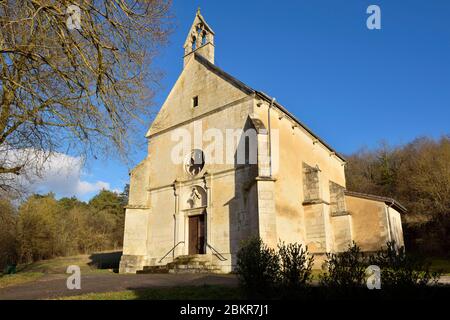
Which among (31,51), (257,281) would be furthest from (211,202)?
(31,51)

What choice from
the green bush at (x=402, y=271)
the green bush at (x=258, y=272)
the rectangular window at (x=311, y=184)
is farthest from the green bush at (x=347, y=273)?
the rectangular window at (x=311, y=184)

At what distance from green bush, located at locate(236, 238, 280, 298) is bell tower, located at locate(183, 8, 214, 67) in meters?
15.3

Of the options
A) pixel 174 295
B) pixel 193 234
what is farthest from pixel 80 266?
pixel 174 295

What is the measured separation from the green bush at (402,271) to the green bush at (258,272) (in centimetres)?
218

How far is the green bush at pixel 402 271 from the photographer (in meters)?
5.77

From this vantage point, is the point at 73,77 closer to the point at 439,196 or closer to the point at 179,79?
the point at 179,79

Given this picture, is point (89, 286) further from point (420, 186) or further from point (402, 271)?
point (420, 186)

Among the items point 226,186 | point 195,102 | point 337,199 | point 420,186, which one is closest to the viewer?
point 226,186

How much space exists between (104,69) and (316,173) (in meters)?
13.8

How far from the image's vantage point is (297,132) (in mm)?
20766

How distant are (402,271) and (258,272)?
2.89 m

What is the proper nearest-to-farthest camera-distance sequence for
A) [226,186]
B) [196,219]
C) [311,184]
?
[226,186], [196,219], [311,184]

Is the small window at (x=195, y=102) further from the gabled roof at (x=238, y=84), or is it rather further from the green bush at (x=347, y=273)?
the green bush at (x=347, y=273)

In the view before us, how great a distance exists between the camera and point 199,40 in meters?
22.0
